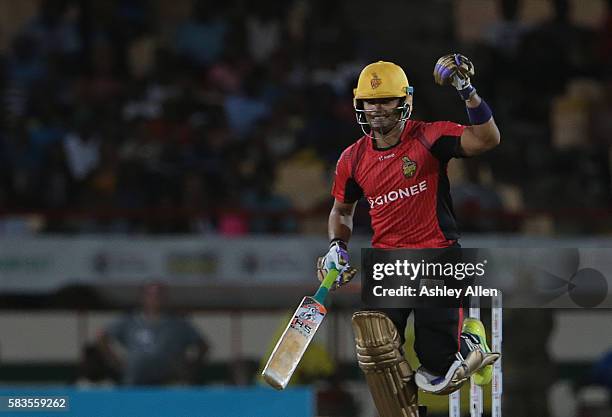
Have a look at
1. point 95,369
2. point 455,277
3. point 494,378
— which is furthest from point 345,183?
point 95,369

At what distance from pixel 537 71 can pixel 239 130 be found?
3.31 metres

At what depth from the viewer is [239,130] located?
1439 centimetres

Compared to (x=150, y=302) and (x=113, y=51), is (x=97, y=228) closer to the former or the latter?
(x=150, y=302)

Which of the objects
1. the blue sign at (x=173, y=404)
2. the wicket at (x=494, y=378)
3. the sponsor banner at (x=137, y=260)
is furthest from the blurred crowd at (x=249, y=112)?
the wicket at (x=494, y=378)

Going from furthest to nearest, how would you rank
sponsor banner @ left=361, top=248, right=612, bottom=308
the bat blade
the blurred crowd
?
the blurred crowd, sponsor banner @ left=361, top=248, right=612, bottom=308, the bat blade

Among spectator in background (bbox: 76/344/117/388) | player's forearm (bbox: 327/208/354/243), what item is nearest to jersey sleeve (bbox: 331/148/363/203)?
player's forearm (bbox: 327/208/354/243)

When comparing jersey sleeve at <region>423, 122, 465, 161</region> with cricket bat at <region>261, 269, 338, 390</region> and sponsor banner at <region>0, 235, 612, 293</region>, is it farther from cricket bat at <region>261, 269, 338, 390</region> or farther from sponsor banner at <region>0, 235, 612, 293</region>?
sponsor banner at <region>0, 235, 612, 293</region>

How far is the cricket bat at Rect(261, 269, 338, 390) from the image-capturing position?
7.17m

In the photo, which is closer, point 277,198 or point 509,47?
point 277,198

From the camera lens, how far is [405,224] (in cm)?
745

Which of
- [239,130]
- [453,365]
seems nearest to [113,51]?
[239,130]

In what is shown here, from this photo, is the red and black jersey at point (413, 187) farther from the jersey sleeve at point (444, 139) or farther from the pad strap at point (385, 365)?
the pad strap at point (385, 365)

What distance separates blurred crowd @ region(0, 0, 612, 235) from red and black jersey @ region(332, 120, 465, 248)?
451 cm

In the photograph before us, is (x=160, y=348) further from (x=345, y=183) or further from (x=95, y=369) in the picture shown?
(x=345, y=183)
